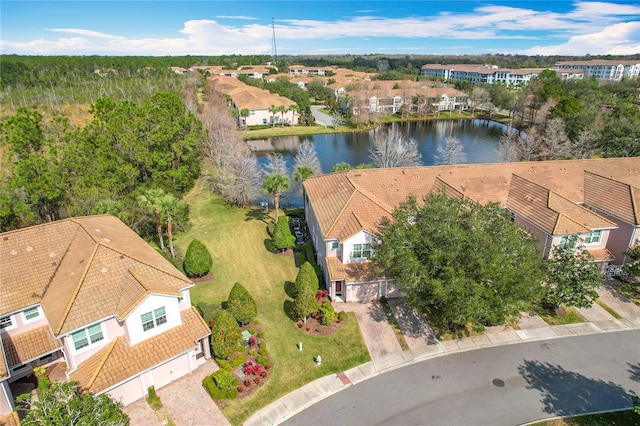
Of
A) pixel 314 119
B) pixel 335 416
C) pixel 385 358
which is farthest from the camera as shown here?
pixel 314 119

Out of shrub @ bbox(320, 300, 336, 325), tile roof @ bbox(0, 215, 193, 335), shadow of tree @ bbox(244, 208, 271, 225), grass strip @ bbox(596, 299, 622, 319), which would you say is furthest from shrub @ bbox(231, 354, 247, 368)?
grass strip @ bbox(596, 299, 622, 319)

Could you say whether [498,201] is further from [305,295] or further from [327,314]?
[305,295]

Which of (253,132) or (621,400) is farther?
(253,132)

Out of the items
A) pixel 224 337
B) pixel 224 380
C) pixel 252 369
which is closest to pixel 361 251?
pixel 252 369

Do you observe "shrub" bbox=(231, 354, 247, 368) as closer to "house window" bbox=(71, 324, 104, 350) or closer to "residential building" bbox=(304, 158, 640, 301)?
"house window" bbox=(71, 324, 104, 350)

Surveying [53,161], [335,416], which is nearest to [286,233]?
[335,416]

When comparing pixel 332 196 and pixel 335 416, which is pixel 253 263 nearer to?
pixel 332 196
